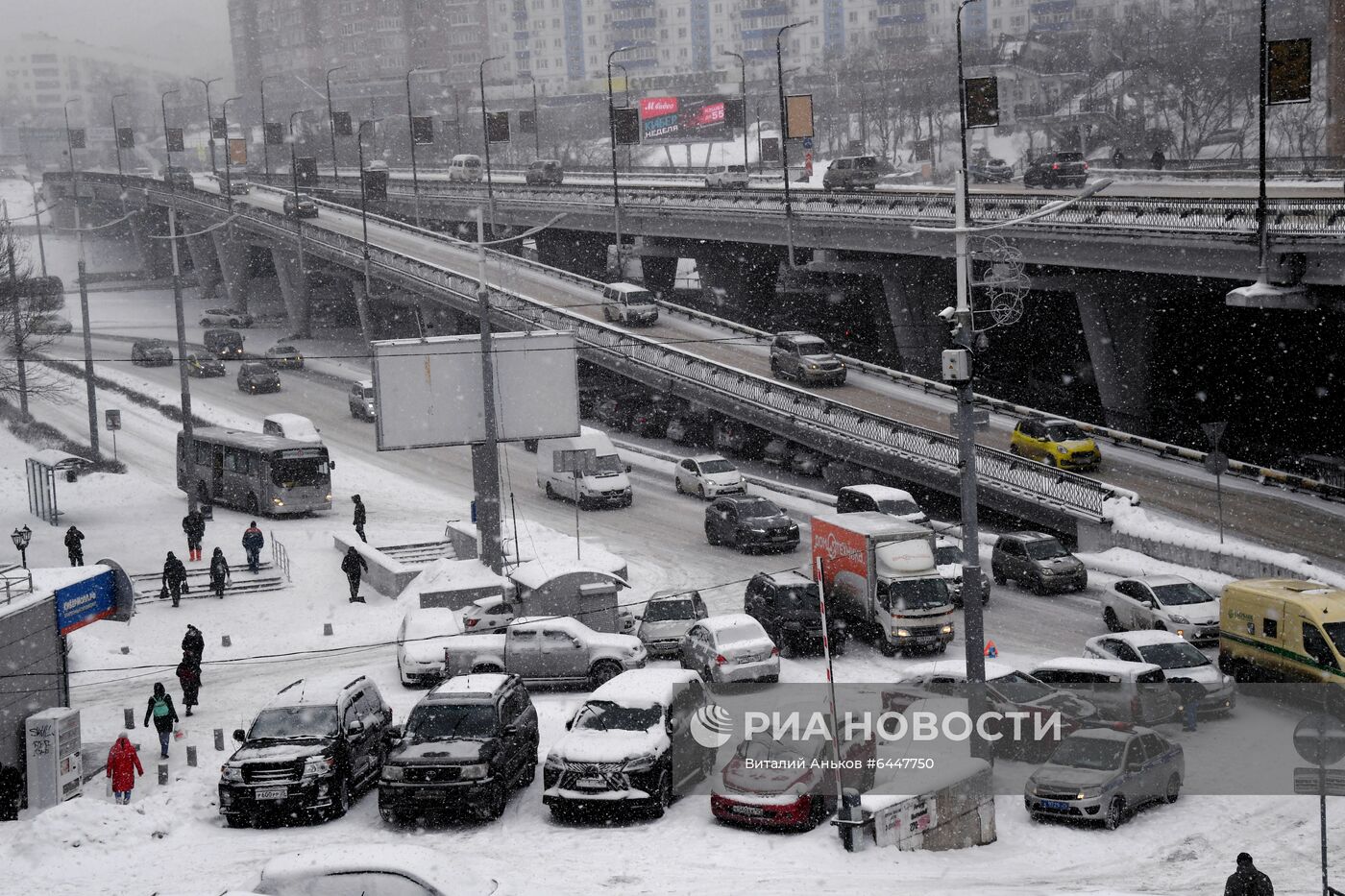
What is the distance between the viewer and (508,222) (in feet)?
272

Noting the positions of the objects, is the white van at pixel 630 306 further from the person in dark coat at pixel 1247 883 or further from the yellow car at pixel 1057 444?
the person in dark coat at pixel 1247 883

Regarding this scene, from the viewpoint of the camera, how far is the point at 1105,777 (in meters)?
17.3

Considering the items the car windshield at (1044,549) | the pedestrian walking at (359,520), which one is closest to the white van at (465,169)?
the pedestrian walking at (359,520)

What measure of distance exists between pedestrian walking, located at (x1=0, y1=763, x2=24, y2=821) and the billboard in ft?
302

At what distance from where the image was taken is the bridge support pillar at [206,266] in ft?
316

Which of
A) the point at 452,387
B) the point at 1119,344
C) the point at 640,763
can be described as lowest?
the point at 640,763

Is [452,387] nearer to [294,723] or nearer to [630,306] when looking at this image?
[294,723]

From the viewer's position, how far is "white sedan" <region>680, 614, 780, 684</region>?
944 inches

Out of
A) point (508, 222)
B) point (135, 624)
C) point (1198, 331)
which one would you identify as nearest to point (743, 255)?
point (508, 222)

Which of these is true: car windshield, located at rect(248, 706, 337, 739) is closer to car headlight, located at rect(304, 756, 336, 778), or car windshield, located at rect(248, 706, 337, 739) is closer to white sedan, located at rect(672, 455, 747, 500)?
car headlight, located at rect(304, 756, 336, 778)

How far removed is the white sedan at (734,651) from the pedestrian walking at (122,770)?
9.07 metres

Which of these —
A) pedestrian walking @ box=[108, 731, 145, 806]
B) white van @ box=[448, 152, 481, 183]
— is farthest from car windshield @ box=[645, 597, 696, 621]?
white van @ box=[448, 152, 481, 183]

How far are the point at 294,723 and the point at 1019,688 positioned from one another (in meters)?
10.1

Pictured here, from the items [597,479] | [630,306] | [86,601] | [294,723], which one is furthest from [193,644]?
[630,306]
